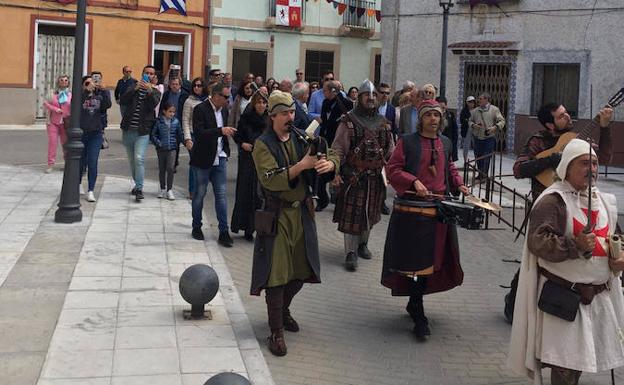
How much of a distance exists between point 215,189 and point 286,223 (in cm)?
370

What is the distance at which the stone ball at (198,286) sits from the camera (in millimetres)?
6535

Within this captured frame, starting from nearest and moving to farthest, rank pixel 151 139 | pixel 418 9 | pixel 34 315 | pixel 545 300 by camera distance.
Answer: pixel 545 300
pixel 34 315
pixel 151 139
pixel 418 9

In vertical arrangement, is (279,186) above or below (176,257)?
above

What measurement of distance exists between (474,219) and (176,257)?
373 cm

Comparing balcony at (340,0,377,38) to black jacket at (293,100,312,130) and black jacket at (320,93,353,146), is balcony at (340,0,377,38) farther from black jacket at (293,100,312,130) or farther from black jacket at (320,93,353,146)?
black jacket at (293,100,312,130)

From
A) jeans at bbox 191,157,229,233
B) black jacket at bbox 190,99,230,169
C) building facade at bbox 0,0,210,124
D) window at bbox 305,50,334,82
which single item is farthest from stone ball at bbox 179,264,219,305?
window at bbox 305,50,334,82

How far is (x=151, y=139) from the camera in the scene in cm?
1200

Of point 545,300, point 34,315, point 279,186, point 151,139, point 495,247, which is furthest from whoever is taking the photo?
point 151,139

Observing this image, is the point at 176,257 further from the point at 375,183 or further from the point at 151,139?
the point at 151,139

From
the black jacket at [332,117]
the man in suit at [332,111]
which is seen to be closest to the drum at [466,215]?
the man in suit at [332,111]

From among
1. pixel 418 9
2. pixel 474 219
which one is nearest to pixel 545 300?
pixel 474 219

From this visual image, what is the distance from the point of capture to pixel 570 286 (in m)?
4.80

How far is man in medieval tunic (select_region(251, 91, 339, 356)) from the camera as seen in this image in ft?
19.6

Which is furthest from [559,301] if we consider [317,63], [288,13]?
[317,63]
